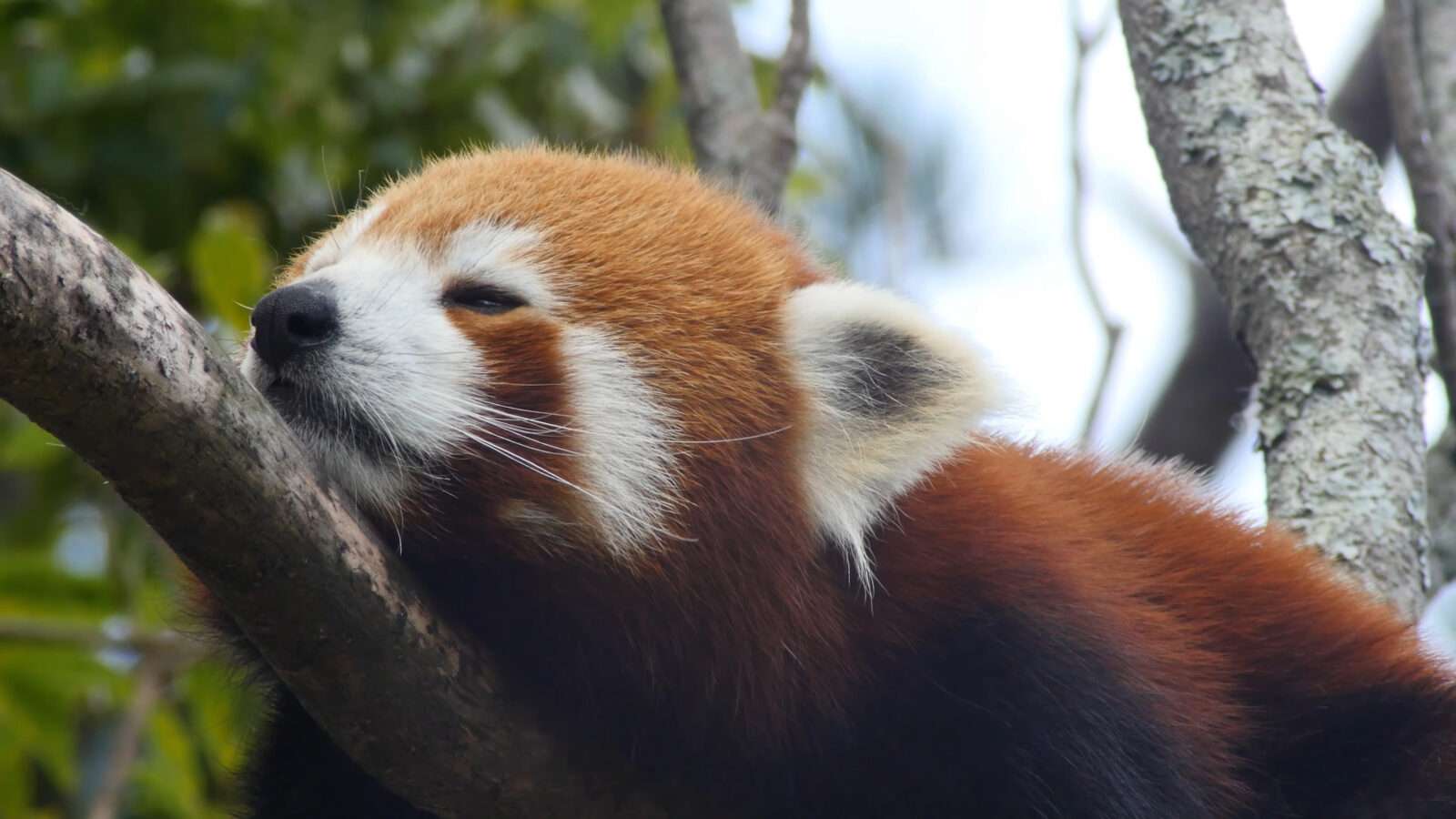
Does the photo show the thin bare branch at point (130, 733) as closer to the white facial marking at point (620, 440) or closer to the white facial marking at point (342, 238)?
the white facial marking at point (342, 238)

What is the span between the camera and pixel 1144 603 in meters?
2.48

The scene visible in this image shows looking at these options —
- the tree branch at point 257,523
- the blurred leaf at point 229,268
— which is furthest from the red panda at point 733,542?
the blurred leaf at point 229,268

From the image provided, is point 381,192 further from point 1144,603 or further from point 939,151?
point 939,151

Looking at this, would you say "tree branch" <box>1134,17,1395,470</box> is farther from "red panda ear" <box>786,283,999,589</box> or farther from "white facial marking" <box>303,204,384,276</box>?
"white facial marking" <box>303,204,384,276</box>

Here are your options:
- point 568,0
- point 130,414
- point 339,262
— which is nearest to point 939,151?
point 568,0

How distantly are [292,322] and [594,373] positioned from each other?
43 centimetres

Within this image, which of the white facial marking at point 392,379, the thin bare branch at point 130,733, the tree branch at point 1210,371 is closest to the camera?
the white facial marking at point 392,379

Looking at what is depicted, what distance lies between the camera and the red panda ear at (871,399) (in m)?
2.18

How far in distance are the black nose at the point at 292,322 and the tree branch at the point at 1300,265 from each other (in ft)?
5.76

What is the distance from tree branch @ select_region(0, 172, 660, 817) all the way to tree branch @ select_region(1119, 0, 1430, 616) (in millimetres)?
1501

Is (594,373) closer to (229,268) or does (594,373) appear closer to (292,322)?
(292,322)

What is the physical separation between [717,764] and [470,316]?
0.73 metres

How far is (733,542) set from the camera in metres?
2.10

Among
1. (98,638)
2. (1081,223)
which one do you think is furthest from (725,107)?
(98,638)
